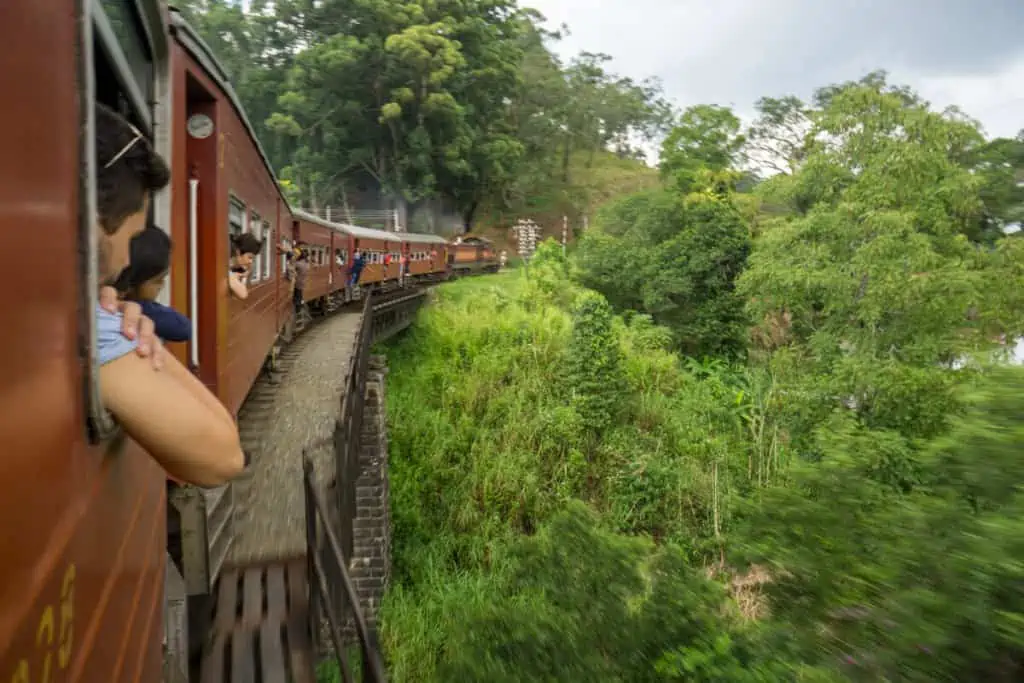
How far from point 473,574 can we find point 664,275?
1160 centimetres

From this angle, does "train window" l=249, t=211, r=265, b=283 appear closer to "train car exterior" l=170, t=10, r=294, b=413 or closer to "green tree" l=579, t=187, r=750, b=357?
"train car exterior" l=170, t=10, r=294, b=413

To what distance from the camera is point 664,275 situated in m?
21.3

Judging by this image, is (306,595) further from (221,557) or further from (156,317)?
(156,317)

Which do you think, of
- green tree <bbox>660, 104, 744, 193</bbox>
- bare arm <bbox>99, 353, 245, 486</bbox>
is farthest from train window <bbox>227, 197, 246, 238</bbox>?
green tree <bbox>660, 104, 744, 193</bbox>

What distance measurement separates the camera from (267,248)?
8250mm

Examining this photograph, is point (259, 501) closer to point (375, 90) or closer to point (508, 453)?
point (508, 453)

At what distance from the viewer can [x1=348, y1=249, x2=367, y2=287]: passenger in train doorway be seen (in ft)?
62.9

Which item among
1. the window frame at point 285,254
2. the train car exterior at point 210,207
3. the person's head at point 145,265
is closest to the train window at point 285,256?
the window frame at point 285,254

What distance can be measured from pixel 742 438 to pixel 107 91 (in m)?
16.5

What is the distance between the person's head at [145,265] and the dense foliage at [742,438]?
11.3 ft

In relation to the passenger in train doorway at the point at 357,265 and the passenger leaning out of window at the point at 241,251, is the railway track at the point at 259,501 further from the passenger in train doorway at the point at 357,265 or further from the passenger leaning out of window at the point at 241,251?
the passenger in train doorway at the point at 357,265

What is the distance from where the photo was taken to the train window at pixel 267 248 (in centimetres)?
795

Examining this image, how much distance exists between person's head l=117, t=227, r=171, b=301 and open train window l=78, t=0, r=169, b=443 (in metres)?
0.17

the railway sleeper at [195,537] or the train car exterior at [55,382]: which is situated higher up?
the train car exterior at [55,382]
